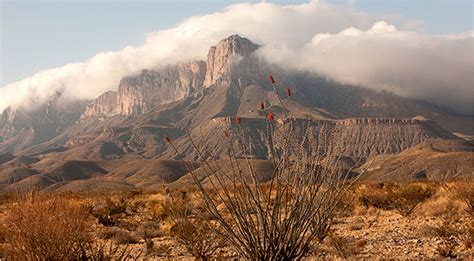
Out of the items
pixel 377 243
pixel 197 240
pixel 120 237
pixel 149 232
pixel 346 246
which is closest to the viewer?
pixel 197 240

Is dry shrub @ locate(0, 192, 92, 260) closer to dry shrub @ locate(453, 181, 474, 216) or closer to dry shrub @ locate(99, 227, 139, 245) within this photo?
dry shrub @ locate(99, 227, 139, 245)

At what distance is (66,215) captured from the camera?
27.1 feet

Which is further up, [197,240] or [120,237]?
[197,240]

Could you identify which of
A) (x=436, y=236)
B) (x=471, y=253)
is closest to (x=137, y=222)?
(x=436, y=236)

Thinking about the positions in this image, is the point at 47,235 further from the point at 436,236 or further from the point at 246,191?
the point at 436,236

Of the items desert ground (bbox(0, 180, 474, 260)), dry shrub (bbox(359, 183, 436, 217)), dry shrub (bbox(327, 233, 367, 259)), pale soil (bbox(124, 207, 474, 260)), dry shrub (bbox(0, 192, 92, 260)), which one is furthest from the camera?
dry shrub (bbox(359, 183, 436, 217))

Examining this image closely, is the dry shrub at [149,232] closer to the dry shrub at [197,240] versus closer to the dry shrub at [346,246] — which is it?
the dry shrub at [197,240]

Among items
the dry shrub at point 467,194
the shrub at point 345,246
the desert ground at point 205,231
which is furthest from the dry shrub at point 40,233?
the dry shrub at point 467,194

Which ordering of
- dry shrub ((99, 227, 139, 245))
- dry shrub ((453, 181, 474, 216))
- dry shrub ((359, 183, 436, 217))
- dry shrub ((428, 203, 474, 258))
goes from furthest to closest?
dry shrub ((359, 183, 436, 217)), dry shrub ((453, 181, 474, 216)), dry shrub ((99, 227, 139, 245)), dry shrub ((428, 203, 474, 258))

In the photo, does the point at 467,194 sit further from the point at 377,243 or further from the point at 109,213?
the point at 109,213

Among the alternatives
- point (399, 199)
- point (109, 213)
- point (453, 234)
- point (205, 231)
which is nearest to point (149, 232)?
point (205, 231)

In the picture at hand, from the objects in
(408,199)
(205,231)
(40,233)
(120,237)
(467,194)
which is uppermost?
(40,233)

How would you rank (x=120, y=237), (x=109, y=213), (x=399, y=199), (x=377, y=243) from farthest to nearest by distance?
(x=109, y=213), (x=399, y=199), (x=120, y=237), (x=377, y=243)

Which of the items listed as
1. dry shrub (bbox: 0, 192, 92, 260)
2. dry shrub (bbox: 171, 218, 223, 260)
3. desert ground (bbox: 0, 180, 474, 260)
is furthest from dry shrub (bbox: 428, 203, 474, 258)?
dry shrub (bbox: 0, 192, 92, 260)
